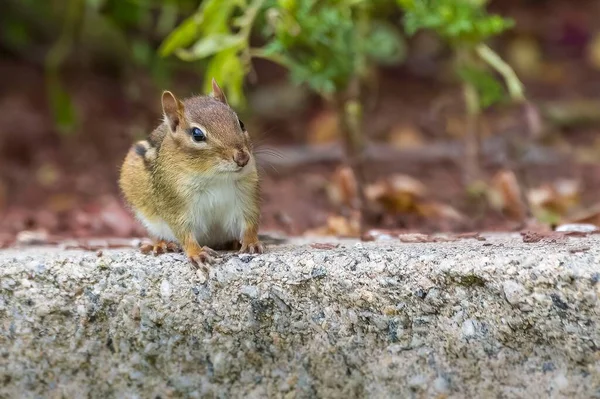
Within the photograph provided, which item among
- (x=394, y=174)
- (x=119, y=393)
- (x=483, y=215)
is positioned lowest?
(x=119, y=393)

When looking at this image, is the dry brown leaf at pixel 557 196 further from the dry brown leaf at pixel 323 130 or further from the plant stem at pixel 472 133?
the dry brown leaf at pixel 323 130

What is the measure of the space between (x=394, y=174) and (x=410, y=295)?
300 cm

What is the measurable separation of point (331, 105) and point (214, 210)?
154cm

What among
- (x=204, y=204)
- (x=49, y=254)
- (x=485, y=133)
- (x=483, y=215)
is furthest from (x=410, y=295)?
(x=485, y=133)

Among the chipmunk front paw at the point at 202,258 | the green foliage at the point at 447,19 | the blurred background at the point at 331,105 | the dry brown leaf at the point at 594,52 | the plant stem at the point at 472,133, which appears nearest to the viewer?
the chipmunk front paw at the point at 202,258

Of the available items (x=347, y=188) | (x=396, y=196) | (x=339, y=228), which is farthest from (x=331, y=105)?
(x=339, y=228)

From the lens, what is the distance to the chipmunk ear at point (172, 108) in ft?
10.2

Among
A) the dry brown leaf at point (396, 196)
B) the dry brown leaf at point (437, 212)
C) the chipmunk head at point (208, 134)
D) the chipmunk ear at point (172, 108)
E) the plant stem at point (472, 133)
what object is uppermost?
the plant stem at point (472, 133)

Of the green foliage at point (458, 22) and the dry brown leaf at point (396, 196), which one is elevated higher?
the green foliage at point (458, 22)

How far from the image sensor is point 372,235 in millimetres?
3463

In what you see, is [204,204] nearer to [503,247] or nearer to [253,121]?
[503,247]

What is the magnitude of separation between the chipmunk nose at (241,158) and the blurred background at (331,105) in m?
0.54

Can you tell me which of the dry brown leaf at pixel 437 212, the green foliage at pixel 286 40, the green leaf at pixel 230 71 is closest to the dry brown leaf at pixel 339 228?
the dry brown leaf at pixel 437 212

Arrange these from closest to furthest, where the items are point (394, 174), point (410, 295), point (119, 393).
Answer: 1. point (410, 295)
2. point (119, 393)
3. point (394, 174)
